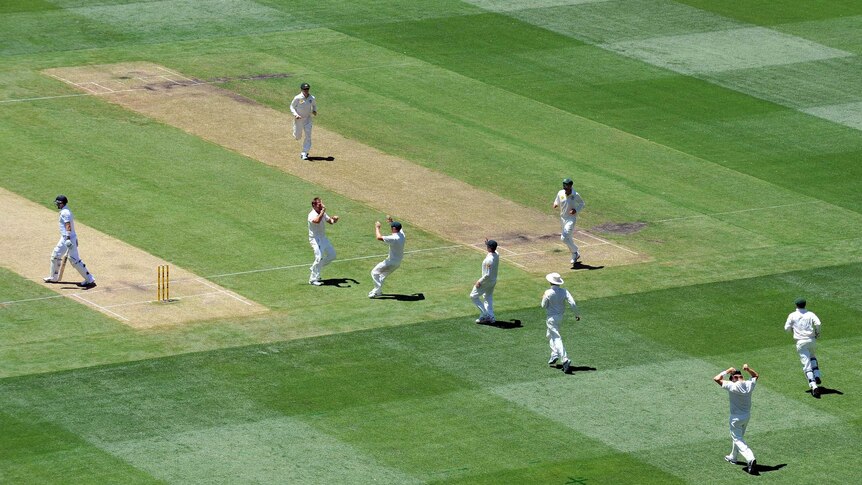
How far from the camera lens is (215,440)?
31578mm

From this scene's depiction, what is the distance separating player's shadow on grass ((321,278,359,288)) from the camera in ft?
136

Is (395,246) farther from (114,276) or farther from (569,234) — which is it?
(114,276)

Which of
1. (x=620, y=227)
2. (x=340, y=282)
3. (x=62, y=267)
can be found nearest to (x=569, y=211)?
(x=620, y=227)

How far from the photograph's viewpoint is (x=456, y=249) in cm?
4441

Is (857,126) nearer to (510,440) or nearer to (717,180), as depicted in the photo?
(717,180)

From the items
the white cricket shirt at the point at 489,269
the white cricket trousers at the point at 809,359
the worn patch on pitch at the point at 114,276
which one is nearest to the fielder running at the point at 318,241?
the worn patch on pitch at the point at 114,276

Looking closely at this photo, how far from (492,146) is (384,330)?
16.4 metres

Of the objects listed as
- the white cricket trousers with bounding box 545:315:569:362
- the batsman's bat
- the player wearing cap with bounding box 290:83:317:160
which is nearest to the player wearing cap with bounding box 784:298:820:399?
the white cricket trousers with bounding box 545:315:569:362

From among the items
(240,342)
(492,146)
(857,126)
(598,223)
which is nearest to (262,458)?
(240,342)

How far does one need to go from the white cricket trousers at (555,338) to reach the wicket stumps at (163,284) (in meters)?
9.55

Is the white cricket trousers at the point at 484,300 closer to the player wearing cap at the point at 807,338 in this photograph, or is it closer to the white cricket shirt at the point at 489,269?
the white cricket shirt at the point at 489,269

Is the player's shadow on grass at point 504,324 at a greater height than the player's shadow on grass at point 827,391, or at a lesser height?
lesser

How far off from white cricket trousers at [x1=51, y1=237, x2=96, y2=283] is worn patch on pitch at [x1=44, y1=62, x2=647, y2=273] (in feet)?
32.5

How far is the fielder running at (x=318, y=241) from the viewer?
40.5 metres
